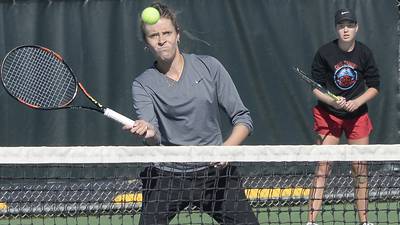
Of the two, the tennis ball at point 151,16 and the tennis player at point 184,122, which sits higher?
the tennis ball at point 151,16

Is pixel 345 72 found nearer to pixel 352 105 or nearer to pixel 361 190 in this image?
pixel 352 105

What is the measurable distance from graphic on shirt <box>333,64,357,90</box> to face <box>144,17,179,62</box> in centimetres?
229

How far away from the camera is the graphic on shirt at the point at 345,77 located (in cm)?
667

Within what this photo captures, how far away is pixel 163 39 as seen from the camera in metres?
4.55

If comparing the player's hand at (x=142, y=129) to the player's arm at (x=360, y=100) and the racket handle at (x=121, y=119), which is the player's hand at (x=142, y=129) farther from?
the player's arm at (x=360, y=100)

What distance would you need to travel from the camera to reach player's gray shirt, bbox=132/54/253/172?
4574 millimetres

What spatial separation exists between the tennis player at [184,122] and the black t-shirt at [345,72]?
2155mm

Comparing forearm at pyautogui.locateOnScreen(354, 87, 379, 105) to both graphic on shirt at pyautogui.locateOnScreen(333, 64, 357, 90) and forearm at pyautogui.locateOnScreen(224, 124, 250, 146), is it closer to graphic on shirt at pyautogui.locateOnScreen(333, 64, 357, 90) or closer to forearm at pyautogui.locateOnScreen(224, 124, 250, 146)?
graphic on shirt at pyautogui.locateOnScreen(333, 64, 357, 90)

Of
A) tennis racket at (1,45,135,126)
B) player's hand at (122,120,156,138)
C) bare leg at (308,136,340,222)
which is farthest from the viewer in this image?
tennis racket at (1,45,135,126)

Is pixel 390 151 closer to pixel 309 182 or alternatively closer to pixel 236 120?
pixel 236 120

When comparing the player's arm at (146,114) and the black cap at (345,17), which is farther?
the black cap at (345,17)

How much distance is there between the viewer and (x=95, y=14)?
7.93m

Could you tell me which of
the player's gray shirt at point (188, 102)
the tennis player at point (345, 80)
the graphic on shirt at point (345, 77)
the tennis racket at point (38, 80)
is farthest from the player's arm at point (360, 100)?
the player's gray shirt at point (188, 102)

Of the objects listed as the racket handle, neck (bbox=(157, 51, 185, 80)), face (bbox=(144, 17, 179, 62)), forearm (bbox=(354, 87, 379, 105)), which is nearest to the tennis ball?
face (bbox=(144, 17, 179, 62))
